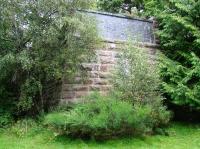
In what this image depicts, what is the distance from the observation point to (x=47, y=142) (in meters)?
8.11

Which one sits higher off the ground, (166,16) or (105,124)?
(166,16)

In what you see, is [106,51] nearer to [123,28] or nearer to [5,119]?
[123,28]

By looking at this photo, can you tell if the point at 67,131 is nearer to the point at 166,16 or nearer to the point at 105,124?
the point at 105,124

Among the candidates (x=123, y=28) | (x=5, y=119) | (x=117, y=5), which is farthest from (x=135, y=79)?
(x=117, y=5)

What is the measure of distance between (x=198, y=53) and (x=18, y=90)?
4533 millimetres

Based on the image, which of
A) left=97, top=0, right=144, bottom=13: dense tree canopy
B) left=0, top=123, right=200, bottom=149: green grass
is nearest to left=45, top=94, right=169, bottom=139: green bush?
left=0, top=123, right=200, bottom=149: green grass

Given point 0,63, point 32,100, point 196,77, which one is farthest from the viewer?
point 196,77

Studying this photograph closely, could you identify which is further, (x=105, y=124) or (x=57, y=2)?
(x=57, y=2)

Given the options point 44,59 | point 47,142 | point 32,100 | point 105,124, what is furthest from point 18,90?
point 105,124

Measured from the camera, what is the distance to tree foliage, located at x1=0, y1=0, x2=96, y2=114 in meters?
8.74

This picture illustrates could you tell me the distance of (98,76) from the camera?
418 inches

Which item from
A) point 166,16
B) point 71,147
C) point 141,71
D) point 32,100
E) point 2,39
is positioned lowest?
point 71,147

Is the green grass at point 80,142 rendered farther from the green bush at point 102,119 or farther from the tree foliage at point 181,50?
the tree foliage at point 181,50

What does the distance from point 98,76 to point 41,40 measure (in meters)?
2.26
